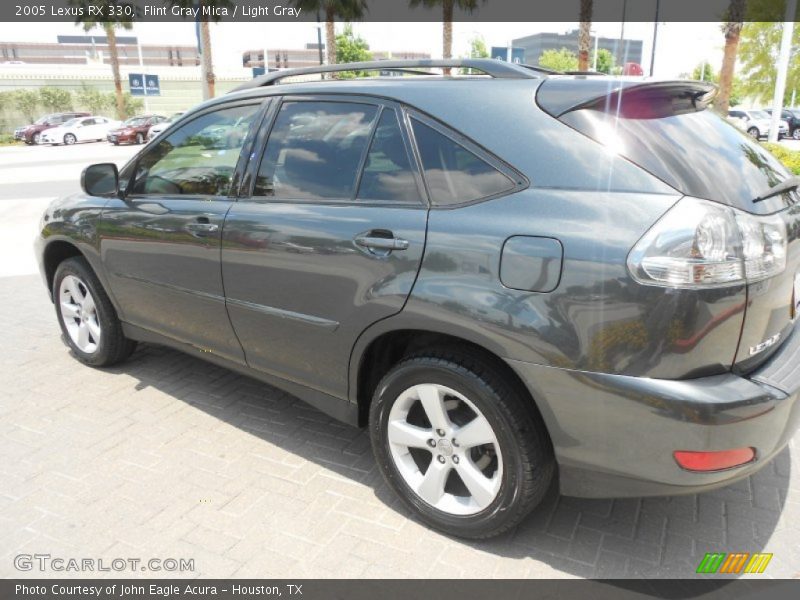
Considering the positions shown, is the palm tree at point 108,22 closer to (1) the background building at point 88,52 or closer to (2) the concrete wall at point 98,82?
(2) the concrete wall at point 98,82

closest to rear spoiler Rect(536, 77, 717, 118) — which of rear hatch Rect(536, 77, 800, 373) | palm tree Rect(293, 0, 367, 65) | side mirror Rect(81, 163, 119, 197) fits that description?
rear hatch Rect(536, 77, 800, 373)

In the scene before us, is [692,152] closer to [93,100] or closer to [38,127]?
[38,127]

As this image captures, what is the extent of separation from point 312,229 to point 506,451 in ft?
4.04

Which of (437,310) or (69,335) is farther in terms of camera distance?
(69,335)

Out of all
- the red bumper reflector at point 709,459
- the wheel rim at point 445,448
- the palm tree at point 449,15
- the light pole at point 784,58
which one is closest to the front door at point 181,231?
the wheel rim at point 445,448

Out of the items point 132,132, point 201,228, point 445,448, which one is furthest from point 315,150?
point 132,132

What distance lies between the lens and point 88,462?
10.4ft

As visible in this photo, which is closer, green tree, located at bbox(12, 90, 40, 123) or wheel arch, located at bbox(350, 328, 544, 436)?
wheel arch, located at bbox(350, 328, 544, 436)

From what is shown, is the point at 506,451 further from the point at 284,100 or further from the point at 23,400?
the point at 23,400

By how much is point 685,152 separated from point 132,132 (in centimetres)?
3572

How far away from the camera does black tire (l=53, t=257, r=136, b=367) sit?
4090mm

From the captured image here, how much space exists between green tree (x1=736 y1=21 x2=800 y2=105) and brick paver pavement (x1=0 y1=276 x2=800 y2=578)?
117 ft

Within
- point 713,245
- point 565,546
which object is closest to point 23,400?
point 565,546

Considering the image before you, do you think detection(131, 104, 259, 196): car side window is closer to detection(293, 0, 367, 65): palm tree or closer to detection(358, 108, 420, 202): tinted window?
detection(358, 108, 420, 202): tinted window
